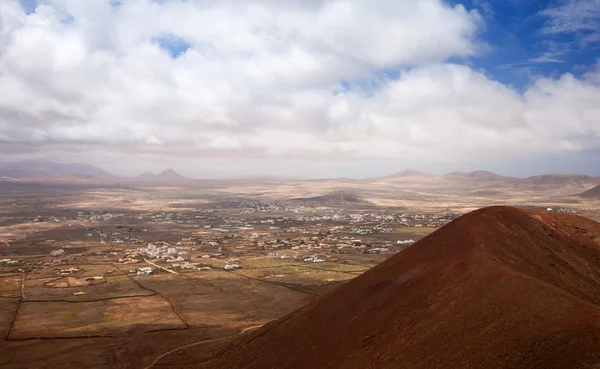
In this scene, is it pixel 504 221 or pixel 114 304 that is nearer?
pixel 504 221

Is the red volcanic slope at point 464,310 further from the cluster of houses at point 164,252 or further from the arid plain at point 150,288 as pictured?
the cluster of houses at point 164,252

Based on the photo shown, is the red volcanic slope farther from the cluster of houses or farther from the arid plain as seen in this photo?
the cluster of houses

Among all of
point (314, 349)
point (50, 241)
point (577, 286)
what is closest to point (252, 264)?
point (314, 349)

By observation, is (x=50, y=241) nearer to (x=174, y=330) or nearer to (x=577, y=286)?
(x=174, y=330)

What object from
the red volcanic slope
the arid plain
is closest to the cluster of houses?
the arid plain

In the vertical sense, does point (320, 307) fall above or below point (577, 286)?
below

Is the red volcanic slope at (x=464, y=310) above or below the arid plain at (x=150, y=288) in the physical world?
above

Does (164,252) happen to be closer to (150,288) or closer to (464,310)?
(150,288)

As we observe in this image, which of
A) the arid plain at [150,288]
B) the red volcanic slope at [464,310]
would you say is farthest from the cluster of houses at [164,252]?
the red volcanic slope at [464,310]

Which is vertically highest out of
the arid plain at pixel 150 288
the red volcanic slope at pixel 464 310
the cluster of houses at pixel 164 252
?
the red volcanic slope at pixel 464 310
